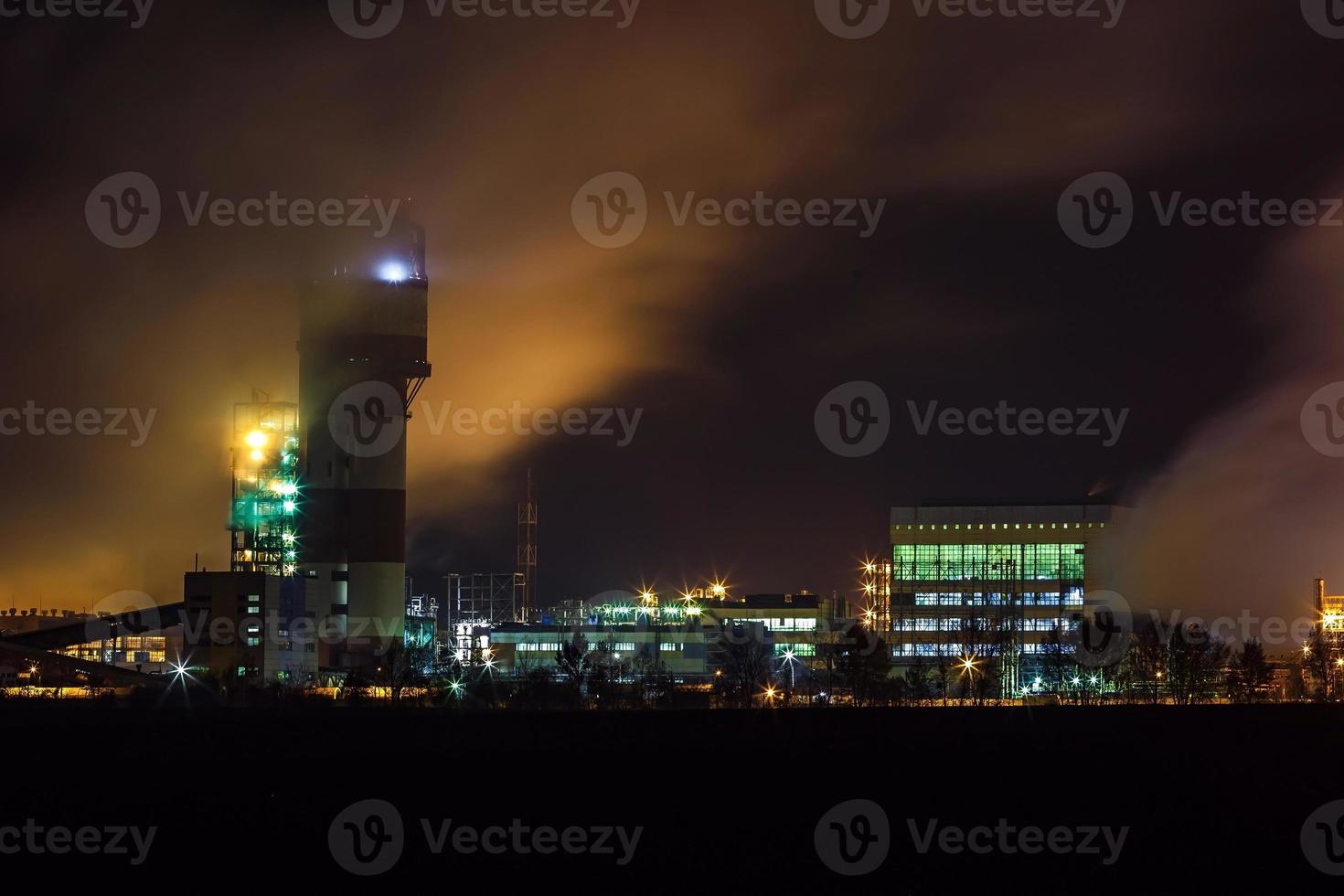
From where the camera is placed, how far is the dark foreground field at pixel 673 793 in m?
49.2

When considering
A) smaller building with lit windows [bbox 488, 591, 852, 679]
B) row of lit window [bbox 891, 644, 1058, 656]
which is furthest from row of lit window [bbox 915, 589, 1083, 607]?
smaller building with lit windows [bbox 488, 591, 852, 679]

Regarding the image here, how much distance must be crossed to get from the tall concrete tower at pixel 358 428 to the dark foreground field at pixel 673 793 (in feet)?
200

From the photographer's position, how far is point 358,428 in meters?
158

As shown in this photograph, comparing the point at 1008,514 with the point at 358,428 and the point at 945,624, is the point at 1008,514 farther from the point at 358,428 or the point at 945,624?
the point at 358,428

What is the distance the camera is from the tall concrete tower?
15688 centimetres

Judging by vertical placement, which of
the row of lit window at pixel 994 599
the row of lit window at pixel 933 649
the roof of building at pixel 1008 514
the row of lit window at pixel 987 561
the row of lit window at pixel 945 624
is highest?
the roof of building at pixel 1008 514

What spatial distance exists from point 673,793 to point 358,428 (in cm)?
10026

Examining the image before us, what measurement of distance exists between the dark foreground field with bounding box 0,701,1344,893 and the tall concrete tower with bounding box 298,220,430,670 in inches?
2402

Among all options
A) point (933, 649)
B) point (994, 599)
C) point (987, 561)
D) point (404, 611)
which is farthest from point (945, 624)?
point (404, 611)

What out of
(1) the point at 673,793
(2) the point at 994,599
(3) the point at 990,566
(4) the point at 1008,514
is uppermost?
(4) the point at 1008,514

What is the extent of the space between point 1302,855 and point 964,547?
13478 centimetres

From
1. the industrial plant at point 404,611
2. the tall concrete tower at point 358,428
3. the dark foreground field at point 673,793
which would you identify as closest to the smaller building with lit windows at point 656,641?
the industrial plant at point 404,611

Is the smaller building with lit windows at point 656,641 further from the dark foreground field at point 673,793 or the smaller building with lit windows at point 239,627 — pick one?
the dark foreground field at point 673,793

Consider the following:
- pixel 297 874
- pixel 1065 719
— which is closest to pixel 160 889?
pixel 297 874
